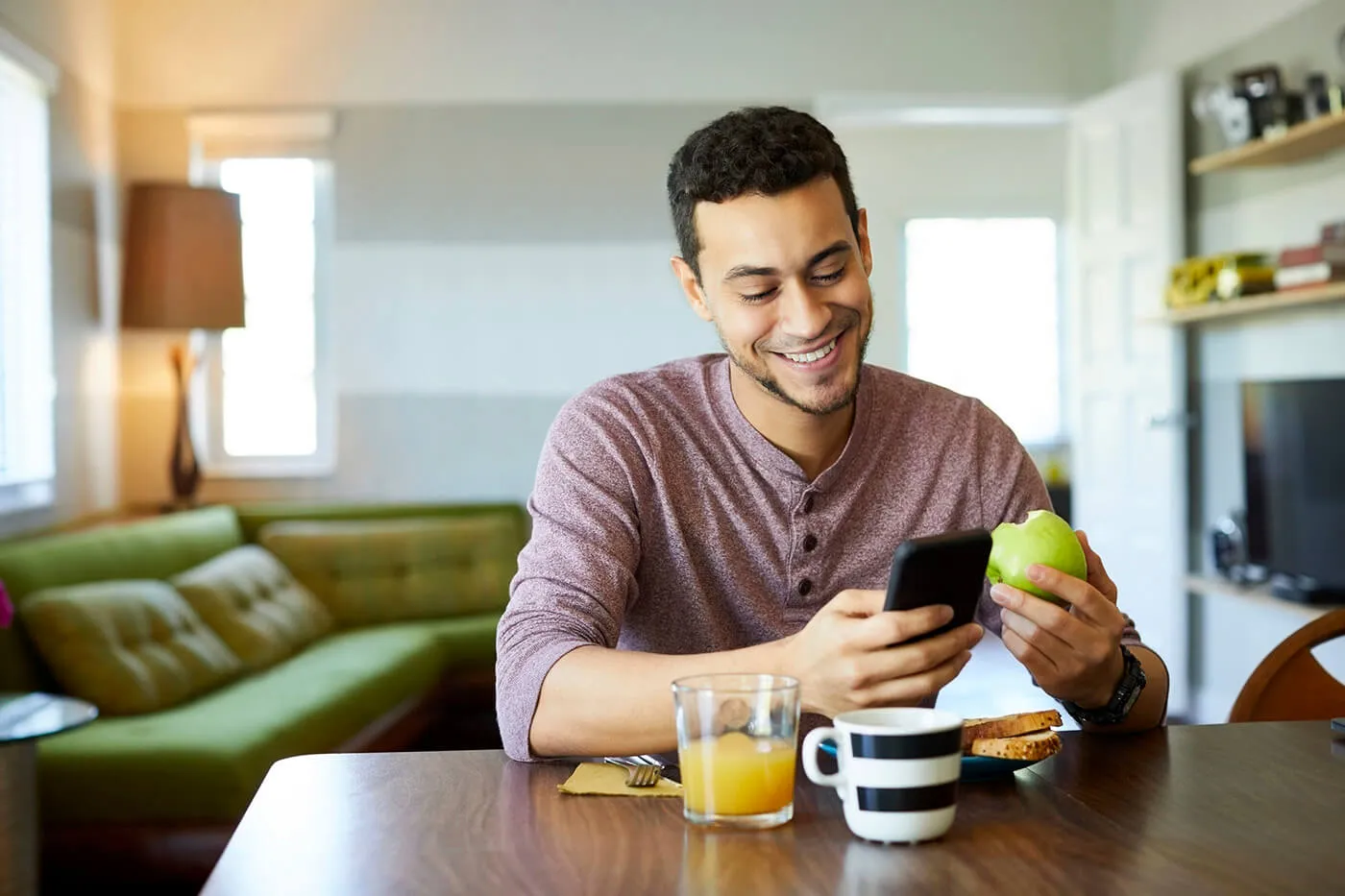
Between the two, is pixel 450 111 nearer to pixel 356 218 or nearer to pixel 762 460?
pixel 356 218

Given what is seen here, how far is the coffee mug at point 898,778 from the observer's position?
994mm

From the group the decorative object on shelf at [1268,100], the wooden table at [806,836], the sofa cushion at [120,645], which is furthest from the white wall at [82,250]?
the decorative object on shelf at [1268,100]

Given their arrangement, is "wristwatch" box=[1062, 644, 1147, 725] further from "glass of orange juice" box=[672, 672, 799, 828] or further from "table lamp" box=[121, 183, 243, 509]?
"table lamp" box=[121, 183, 243, 509]

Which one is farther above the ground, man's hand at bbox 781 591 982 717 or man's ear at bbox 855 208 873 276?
man's ear at bbox 855 208 873 276

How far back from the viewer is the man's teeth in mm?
1570

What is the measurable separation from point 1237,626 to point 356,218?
3482 millimetres

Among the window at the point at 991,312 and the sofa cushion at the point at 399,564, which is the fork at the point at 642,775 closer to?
the sofa cushion at the point at 399,564

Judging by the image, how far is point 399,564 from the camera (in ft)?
15.7

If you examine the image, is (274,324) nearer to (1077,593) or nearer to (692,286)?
(692,286)

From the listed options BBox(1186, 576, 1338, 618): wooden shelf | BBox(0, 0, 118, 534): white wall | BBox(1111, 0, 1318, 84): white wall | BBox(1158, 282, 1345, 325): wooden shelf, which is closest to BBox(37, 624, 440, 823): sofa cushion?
BBox(0, 0, 118, 534): white wall

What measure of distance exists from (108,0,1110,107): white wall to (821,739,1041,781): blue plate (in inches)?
178

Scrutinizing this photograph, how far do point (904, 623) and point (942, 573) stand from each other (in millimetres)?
52

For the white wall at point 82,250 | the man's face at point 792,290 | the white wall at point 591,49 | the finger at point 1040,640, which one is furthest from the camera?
the white wall at point 591,49

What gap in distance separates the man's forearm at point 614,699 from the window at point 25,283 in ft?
9.93
